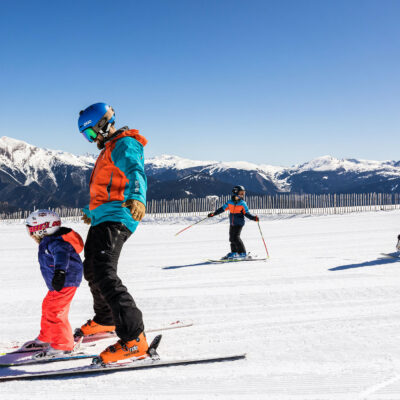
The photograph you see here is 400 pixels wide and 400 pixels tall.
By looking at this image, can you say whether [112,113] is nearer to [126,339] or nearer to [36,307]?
[126,339]

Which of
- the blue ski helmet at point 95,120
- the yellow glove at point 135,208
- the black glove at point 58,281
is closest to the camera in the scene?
the yellow glove at point 135,208

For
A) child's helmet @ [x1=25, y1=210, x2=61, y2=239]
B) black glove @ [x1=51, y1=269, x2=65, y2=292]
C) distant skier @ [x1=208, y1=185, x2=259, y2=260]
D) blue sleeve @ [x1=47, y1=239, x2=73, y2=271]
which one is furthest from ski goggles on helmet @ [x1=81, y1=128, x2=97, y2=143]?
distant skier @ [x1=208, y1=185, x2=259, y2=260]

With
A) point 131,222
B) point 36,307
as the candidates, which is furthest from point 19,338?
point 131,222

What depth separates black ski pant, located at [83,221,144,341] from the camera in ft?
7.77

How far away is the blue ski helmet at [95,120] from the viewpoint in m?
2.70

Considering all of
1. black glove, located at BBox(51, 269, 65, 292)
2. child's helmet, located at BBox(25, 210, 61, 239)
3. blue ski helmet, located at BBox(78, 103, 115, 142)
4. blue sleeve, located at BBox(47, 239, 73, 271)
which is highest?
blue ski helmet, located at BBox(78, 103, 115, 142)

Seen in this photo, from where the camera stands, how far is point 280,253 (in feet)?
28.6

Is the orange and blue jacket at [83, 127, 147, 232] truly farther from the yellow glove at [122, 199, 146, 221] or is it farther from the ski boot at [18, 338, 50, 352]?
the ski boot at [18, 338, 50, 352]

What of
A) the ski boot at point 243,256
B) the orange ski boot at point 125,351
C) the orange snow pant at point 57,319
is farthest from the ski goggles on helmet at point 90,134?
the ski boot at point 243,256

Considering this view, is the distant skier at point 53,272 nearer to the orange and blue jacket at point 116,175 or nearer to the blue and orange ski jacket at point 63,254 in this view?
the blue and orange ski jacket at point 63,254

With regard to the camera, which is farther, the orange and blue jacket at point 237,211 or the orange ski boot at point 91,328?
the orange and blue jacket at point 237,211

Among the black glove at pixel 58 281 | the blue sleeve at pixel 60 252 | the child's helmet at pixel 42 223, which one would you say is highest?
the child's helmet at pixel 42 223

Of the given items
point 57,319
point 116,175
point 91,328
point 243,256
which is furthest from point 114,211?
point 243,256

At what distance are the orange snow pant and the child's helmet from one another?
435 mm
